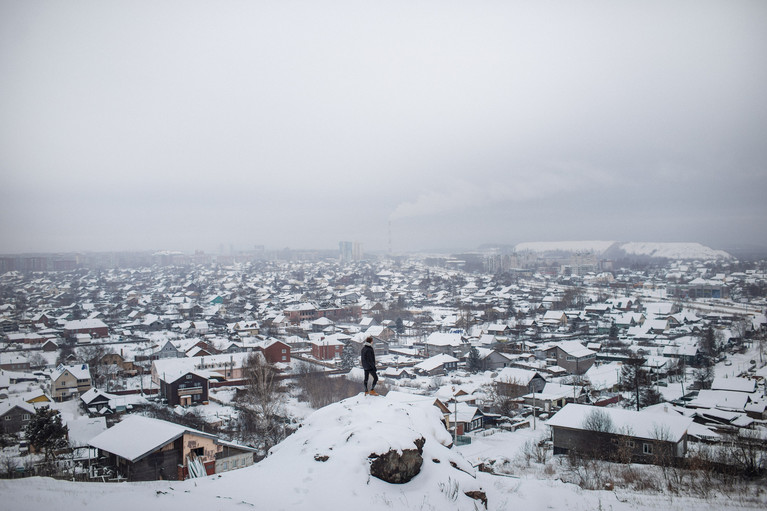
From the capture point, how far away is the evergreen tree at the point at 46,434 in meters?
6.84

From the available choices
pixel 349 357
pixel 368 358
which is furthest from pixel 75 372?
pixel 368 358

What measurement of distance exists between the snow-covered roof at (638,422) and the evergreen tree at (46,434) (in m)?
7.47

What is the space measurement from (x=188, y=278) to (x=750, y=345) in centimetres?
3560

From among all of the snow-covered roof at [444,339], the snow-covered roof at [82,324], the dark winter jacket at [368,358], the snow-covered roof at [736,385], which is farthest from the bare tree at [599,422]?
the snow-covered roof at [82,324]

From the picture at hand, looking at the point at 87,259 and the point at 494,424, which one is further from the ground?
the point at 87,259

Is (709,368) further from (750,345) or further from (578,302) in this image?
(578,302)

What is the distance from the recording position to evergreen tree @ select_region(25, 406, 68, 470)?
6844 mm

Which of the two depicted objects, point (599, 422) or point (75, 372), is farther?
point (75, 372)

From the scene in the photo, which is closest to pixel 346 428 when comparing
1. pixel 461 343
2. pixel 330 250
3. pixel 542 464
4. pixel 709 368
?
pixel 542 464

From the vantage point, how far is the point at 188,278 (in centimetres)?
3806

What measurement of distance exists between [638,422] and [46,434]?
→ 8.80m

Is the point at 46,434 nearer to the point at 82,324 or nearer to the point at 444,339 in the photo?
the point at 82,324

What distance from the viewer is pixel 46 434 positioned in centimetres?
693

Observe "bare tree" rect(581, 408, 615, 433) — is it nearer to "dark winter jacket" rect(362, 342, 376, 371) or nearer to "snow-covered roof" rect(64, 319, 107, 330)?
"dark winter jacket" rect(362, 342, 376, 371)
